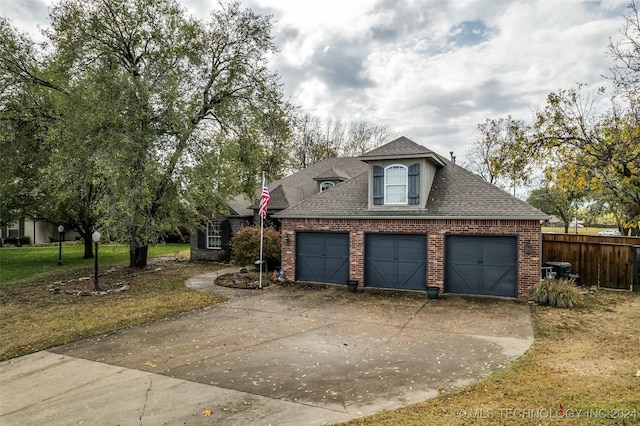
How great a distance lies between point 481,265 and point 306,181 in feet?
47.5

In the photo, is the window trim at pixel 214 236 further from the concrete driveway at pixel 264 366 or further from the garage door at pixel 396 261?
the concrete driveway at pixel 264 366

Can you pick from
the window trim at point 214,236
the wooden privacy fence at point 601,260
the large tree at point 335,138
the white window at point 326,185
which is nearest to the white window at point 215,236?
the window trim at point 214,236

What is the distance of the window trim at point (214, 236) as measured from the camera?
23.7 metres

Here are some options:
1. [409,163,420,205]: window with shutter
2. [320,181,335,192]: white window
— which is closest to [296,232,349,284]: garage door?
[409,163,420,205]: window with shutter

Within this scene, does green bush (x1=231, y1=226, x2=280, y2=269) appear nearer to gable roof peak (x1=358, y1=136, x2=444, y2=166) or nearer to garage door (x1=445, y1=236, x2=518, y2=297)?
gable roof peak (x1=358, y1=136, x2=444, y2=166)

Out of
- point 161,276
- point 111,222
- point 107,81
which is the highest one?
point 107,81

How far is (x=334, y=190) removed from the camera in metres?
16.6

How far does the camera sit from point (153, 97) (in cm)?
1552

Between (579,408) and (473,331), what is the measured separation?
13.8 feet

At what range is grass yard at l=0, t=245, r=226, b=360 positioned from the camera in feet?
30.3

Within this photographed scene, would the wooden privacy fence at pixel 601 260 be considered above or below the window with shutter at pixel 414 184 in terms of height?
below

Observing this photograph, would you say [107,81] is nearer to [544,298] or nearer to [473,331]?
[473,331]

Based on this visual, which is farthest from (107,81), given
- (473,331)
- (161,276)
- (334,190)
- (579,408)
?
(579,408)

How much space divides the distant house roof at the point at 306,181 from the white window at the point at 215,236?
8.92 feet
